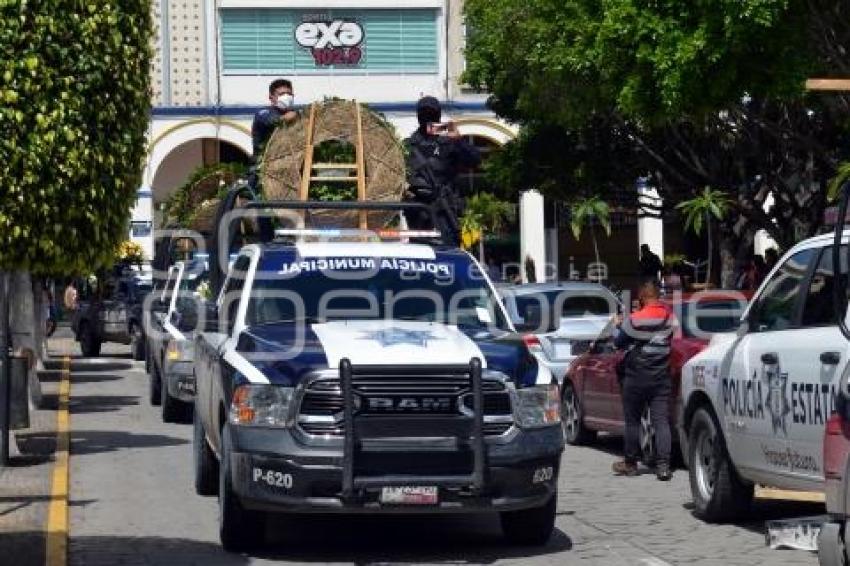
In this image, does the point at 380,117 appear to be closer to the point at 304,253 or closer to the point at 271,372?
the point at 304,253

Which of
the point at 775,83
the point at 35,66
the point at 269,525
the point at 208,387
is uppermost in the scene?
the point at 775,83

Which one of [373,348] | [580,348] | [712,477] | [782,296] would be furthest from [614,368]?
[373,348]

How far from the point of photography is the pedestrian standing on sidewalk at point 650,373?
15.6 m

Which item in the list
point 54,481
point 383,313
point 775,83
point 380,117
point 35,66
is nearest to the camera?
point 35,66

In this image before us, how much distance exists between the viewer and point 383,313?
12672 mm

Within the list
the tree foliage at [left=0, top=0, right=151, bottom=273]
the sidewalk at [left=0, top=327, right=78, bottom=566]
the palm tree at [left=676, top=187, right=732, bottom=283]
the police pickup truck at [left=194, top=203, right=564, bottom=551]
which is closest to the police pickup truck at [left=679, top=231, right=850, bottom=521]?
the police pickup truck at [left=194, top=203, right=564, bottom=551]

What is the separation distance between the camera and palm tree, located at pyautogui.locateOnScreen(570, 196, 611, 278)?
4597cm

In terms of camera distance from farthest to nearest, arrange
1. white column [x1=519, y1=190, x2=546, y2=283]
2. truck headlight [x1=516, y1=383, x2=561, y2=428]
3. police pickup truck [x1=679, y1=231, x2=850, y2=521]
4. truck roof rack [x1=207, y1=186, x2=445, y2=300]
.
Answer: white column [x1=519, y1=190, x2=546, y2=283] < truck roof rack [x1=207, y1=186, x2=445, y2=300] < truck headlight [x1=516, y1=383, x2=561, y2=428] < police pickup truck [x1=679, y1=231, x2=850, y2=521]

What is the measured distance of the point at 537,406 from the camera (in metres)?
11.4

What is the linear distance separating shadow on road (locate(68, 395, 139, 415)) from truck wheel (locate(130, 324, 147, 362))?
894 centimetres

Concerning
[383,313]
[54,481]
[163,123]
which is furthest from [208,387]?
[163,123]

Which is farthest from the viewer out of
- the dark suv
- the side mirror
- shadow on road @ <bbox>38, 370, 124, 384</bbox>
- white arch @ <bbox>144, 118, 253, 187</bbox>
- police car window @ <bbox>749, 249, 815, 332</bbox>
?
white arch @ <bbox>144, 118, 253, 187</bbox>

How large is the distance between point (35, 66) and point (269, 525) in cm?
500

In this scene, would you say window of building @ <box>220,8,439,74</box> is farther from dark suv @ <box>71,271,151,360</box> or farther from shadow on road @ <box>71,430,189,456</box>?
shadow on road @ <box>71,430,189,456</box>
